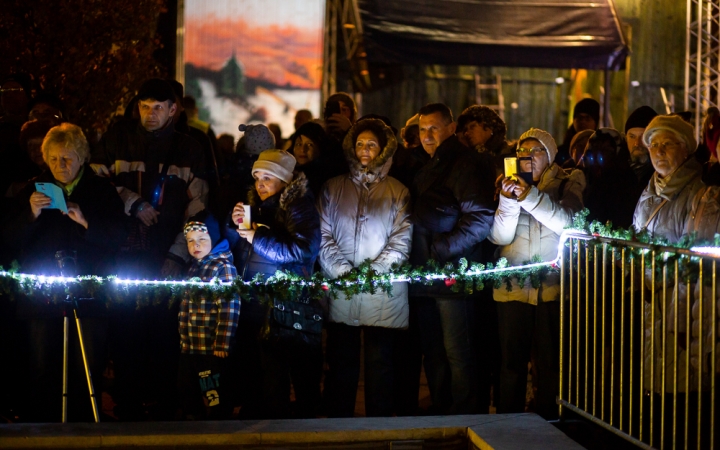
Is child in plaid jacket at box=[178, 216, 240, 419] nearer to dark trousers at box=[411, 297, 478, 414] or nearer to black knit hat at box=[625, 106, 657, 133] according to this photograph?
dark trousers at box=[411, 297, 478, 414]

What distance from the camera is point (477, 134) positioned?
777cm

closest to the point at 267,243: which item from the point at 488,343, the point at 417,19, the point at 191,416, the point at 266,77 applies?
the point at 191,416

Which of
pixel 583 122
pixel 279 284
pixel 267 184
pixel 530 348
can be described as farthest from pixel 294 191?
pixel 583 122

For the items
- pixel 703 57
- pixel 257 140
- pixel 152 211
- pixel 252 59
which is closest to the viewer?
pixel 152 211

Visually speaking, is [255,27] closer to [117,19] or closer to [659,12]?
[117,19]

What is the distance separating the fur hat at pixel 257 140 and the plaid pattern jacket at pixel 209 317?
145 cm

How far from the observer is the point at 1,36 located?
11094 millimetres

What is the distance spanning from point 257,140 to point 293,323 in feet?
6.67

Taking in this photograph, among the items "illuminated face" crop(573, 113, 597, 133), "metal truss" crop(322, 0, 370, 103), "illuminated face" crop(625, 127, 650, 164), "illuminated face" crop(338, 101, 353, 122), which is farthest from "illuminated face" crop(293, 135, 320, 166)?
"metal truss" crop(322, 0, 370, 103)

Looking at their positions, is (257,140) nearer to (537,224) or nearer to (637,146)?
(537,224)

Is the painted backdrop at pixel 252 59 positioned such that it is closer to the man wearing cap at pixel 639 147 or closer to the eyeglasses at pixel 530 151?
the man wearing cap at pixel 639 147

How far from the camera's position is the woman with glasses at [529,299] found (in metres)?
6.78

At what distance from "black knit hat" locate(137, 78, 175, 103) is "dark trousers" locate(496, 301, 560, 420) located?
3020 mm

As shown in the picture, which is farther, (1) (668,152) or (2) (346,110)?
(2) (346,110)
